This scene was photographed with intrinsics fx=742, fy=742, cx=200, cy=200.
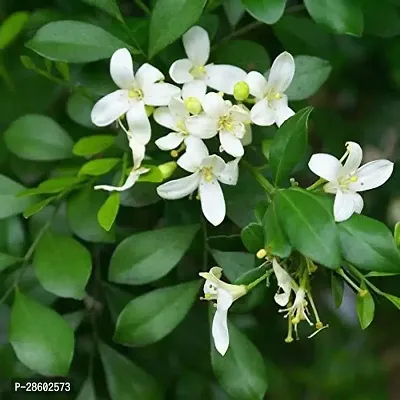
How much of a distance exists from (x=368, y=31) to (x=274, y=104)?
0.23 metres

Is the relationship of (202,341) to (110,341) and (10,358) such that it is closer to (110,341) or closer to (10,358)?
(110,341)

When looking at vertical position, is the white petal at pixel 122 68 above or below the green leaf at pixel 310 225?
above

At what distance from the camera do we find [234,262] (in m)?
0.71

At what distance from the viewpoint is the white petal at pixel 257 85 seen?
2.13 feet

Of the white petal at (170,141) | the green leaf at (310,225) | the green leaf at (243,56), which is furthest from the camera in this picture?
the green leaf at (243,56)

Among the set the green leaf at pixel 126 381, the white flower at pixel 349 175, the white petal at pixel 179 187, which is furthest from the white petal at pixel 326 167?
the green leaf at pixel 126 381

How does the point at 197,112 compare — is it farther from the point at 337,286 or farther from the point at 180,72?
the point at 337,286

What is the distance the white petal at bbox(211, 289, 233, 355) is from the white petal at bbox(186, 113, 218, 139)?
133 millimetres

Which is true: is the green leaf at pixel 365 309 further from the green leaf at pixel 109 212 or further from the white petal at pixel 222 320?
the green leaf at pixel 109 212

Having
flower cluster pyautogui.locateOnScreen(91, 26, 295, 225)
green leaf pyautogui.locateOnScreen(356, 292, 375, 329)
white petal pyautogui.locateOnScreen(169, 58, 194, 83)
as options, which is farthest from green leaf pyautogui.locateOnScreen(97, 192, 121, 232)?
green leaf pyautogui.locateOnScreen(356, 292, 375, 329)

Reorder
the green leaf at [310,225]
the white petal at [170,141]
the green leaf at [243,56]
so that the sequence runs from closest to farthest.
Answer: the green leaf at [310,225]
the white petal at [170,141]
the green leaf at [243,56]

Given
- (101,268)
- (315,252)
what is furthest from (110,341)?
(315,252)

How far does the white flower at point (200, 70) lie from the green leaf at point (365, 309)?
21 cm

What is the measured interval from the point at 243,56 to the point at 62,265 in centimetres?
28
